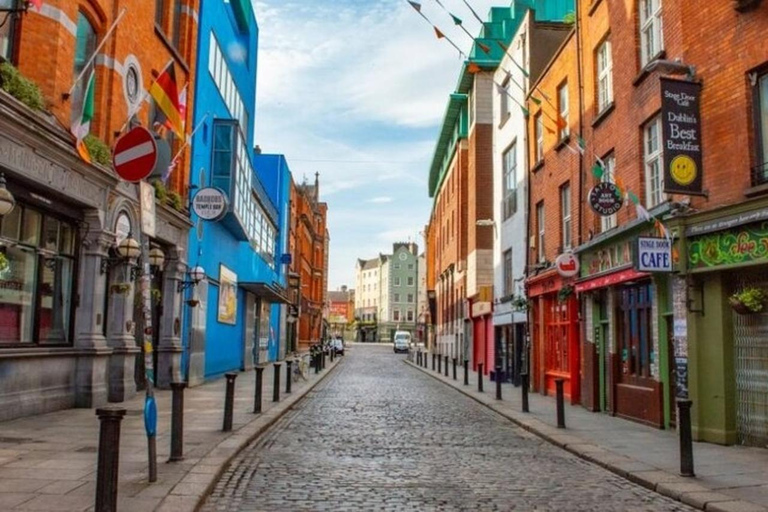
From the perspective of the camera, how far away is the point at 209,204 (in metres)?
19.7

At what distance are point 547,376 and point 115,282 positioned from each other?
11.9m

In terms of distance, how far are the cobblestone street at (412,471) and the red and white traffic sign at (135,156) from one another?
10.6 feet

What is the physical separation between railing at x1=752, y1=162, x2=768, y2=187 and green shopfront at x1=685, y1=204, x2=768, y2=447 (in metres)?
0.43

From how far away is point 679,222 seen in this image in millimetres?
11492

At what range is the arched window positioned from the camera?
14.0 m

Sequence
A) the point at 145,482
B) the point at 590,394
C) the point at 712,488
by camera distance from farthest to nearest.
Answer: the point at 590,394
the point at 712,488
the point at 145,482

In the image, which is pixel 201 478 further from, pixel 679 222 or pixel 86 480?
pixel 679 222

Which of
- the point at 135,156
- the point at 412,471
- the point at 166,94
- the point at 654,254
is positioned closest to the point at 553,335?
the point at 654,254

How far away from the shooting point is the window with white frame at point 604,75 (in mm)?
15844

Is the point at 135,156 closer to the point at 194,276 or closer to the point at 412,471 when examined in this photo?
the point at 412,471

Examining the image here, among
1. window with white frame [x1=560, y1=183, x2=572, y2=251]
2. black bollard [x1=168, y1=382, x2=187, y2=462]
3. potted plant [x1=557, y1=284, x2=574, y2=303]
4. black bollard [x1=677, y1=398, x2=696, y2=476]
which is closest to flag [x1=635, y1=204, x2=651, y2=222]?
black bollard [x1=677, y1=398, x2=696, y2=476]

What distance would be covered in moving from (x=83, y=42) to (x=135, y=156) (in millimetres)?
8792

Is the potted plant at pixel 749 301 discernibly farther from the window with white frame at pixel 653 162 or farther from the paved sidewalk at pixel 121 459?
the paved sidewalk at pixel 121 459

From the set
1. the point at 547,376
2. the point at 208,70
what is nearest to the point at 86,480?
the point at 547,376
